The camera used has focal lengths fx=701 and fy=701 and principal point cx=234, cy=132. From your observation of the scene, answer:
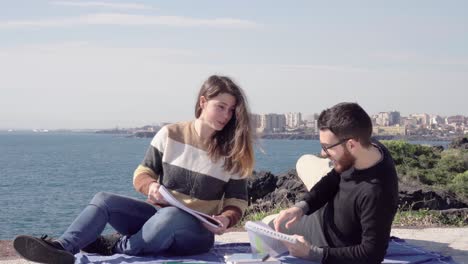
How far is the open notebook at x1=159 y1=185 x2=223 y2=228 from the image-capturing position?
4590mm

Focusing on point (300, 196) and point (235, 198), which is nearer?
point (235, 198)

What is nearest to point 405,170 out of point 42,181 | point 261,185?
point 261,185

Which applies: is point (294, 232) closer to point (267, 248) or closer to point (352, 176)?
point (267, 248)

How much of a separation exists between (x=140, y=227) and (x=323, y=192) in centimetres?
133

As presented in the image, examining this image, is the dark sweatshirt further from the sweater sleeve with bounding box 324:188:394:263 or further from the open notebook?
the open notebook

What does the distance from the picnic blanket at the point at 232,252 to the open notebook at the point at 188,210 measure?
10.2 inches

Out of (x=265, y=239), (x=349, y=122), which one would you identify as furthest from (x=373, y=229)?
(x=265, y=239)

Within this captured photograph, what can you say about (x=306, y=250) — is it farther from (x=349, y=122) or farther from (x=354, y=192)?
(x=349, y=122)

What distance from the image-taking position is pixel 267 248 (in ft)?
14.8

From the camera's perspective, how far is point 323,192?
4539 mm

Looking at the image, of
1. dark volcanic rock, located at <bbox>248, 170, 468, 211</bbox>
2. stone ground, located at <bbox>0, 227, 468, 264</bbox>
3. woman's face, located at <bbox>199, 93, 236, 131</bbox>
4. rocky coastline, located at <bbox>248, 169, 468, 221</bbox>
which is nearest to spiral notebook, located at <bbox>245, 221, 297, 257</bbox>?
dark volcanic rock, located at <bbox>248, 170, 468, 211</bbox>

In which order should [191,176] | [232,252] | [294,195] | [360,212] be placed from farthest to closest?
[294,195]
[232,252]
[191,176]
[360,212]

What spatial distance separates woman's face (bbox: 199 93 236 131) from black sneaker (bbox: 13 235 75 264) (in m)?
1.33

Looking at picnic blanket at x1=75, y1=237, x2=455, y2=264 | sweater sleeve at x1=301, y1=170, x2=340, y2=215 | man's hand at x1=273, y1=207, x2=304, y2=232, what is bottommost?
picnic blanket at x1=75, y1=237, x2=455, y2=264
